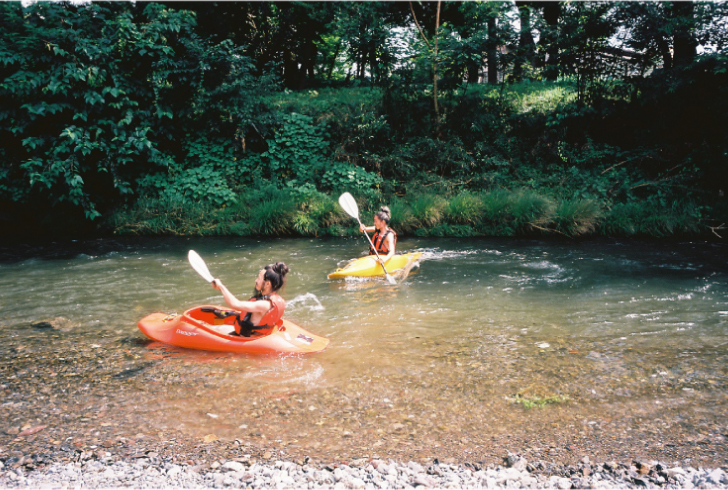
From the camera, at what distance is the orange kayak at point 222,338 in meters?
4.32

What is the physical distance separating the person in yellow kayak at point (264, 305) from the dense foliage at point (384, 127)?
5.53 metres

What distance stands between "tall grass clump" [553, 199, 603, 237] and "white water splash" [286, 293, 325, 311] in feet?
17.7

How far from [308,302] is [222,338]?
1.67 metres

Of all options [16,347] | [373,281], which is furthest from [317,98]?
[16,347]

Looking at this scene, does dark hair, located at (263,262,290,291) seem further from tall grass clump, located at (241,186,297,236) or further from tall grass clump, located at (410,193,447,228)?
tall grass clump, located at (410,193,447,228)

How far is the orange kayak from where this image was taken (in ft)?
14.2

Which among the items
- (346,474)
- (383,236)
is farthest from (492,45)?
(346,474)

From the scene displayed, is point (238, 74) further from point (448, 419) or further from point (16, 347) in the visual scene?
point (448, 419)

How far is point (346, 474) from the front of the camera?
2586 millimetres

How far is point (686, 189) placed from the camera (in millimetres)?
9773

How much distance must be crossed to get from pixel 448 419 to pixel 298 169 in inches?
359

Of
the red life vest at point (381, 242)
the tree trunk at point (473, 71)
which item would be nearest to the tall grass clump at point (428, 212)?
the red life vest at point (381, 242)

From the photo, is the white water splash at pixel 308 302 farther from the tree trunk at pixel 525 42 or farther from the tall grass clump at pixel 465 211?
the tree trunk at pixel 525 42

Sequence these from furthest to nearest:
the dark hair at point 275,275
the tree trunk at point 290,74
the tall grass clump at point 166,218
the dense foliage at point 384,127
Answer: the tree trunk at point 290,74, the tall grass clump at point 166,218, the dense foliage at point 384,127, the dark hair at point 275,275
